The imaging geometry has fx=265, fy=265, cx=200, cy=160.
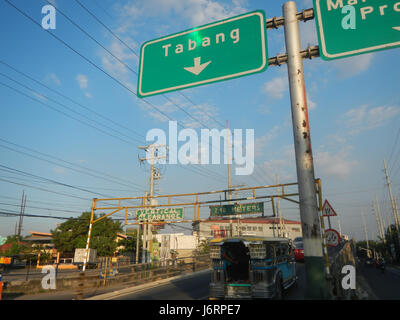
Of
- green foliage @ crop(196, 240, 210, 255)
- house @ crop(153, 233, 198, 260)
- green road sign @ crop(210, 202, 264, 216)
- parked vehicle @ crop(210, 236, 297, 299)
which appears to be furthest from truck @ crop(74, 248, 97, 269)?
house @ crop(153, 233, 198, 260)

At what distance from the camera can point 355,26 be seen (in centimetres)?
359

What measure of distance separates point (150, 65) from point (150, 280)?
1731 centimetres

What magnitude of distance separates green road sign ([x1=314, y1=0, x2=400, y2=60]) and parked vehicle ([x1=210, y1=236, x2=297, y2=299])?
8.07 metres

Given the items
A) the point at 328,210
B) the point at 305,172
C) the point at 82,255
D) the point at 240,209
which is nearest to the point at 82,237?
the point at 82,255

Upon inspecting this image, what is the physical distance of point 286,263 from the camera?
12477 millimetres

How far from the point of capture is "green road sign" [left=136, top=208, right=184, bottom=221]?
52.3ft

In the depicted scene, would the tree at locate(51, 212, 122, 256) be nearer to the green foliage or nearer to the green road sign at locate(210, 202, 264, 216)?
the green foliage

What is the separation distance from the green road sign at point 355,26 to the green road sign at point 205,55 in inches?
32.2

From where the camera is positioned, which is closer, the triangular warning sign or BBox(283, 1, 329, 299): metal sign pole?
BBox(283, 1, 329, 299): metal sign pole

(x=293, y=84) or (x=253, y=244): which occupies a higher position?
(x=293, y=84)

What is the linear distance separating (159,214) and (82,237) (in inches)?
1187
